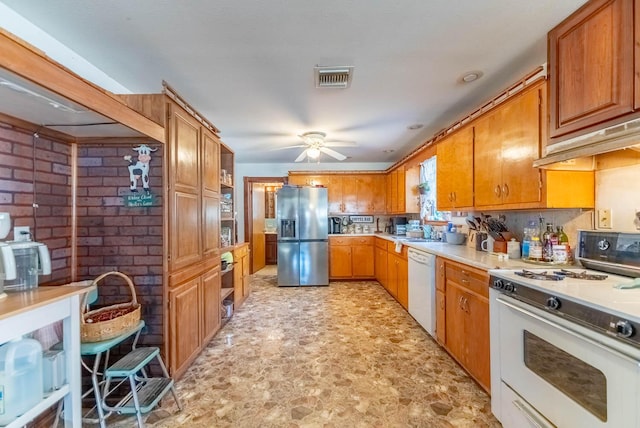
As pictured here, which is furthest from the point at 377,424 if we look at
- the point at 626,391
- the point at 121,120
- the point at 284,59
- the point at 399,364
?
the point at 284,59

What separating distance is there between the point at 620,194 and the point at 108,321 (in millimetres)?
3005

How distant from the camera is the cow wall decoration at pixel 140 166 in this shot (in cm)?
201

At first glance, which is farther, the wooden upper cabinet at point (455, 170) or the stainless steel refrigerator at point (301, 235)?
the stainless steel refrigerator at point (301, 235)

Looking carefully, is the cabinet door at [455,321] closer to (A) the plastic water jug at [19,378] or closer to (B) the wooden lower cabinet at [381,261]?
(B) the wooden lower cabinet at [381,261]

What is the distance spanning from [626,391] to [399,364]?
5.43ft

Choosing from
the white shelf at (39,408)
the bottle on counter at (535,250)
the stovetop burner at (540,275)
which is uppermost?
the bottle on counter at (535,250)

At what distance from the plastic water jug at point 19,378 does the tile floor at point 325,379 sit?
737 mm

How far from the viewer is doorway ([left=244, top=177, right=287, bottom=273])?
6.27 m

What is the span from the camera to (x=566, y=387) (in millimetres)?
1282

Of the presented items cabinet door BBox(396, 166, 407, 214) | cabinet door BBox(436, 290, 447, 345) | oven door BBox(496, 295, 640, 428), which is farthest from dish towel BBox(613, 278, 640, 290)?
cabinet door BBox(396, 166, 407, 214)

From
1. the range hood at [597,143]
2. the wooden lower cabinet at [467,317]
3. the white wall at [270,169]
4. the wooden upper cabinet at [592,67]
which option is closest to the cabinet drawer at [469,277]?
the wooden lower cabinet at [467,317]

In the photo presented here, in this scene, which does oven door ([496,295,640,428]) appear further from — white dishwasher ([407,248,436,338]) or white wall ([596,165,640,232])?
white dishwasher ([407,248,436,338])

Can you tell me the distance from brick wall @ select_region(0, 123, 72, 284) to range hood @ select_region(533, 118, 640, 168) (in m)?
2.92

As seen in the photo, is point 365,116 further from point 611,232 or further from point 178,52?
point 611,232
